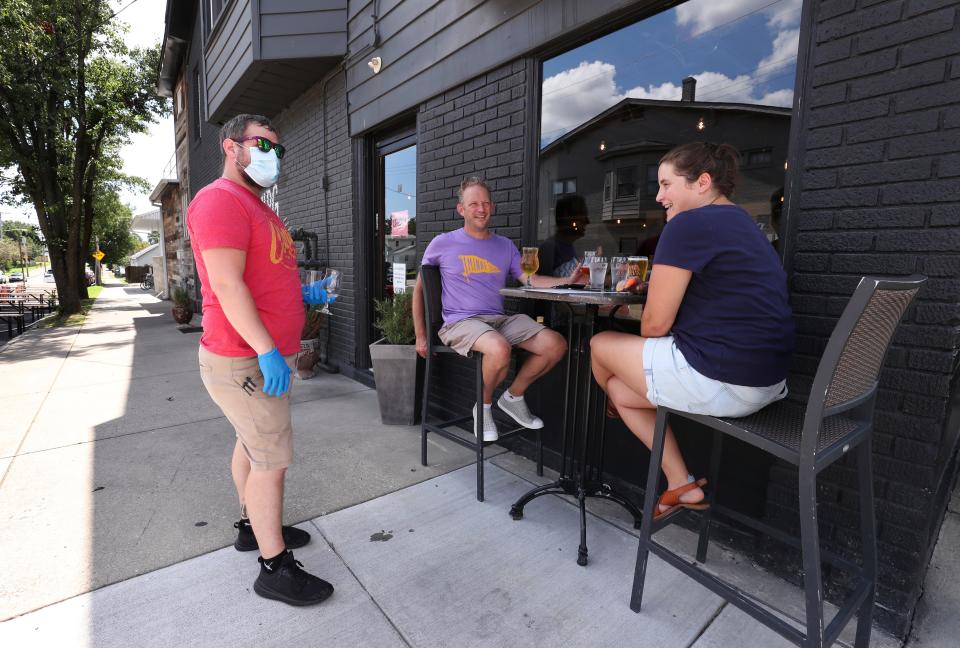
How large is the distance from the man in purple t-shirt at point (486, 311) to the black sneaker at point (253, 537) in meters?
0.99

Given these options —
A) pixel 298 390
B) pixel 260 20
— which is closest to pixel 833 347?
pixel 298 390

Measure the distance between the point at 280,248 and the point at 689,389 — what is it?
58.6 inches

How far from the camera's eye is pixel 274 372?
64.3 inches

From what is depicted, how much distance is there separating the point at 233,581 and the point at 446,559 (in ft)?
2.71

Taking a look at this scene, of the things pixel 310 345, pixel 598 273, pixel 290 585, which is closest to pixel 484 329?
pixel 598 273

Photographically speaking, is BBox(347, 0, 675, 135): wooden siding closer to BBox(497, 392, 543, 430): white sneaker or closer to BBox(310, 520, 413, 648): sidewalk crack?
BBox(497, 392, 543, 430): white sneaker

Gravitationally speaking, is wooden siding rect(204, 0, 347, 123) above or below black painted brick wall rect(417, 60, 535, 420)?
above

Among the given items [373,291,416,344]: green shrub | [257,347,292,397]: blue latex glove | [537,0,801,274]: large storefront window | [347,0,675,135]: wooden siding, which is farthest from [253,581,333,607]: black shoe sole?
[347,0,675,135]: wooden siding

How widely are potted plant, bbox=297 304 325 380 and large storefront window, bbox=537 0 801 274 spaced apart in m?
3.08

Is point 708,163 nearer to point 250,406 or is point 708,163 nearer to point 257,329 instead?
point 257,329

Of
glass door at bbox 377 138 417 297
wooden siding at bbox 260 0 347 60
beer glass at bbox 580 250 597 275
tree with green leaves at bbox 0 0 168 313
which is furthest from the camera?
tree with green leaves at bbox 0 0 168 313

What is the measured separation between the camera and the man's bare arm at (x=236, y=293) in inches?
59.8

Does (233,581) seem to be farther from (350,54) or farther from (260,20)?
(260,20)

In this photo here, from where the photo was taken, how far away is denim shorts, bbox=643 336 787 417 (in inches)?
59.6
